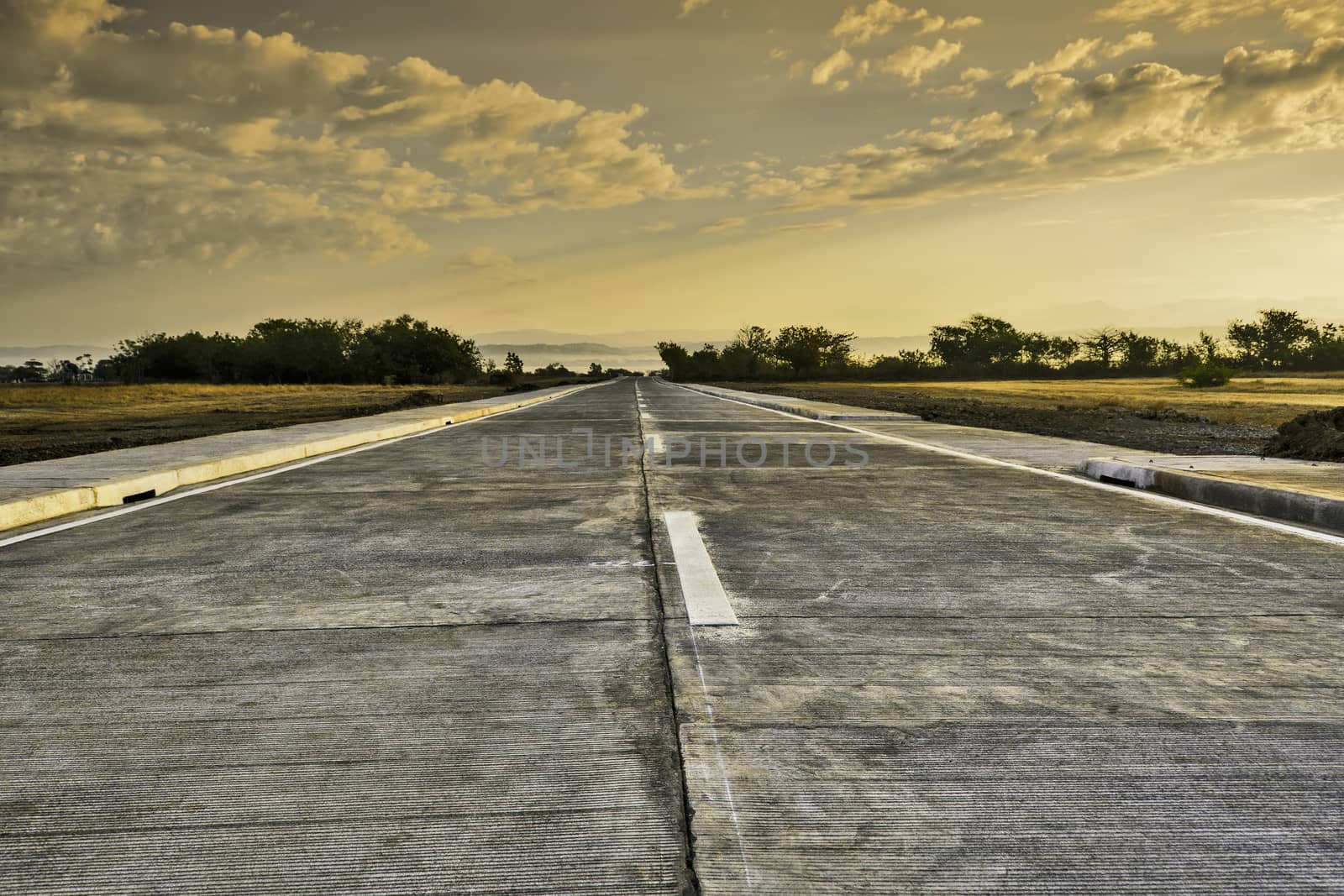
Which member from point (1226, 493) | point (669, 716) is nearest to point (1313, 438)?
point (1226, 493)

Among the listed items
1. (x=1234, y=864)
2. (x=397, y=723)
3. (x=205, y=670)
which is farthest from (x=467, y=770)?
(x=1234, y=864)

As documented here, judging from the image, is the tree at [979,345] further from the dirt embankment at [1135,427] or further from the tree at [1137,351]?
the dirt embankment at [1135,427]

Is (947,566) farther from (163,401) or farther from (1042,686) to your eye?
(163,401)

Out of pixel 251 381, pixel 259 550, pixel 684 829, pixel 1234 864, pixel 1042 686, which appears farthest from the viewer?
pixel 251 381

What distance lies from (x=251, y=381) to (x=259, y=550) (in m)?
141

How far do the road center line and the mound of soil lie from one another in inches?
401

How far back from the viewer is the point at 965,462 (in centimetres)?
1191

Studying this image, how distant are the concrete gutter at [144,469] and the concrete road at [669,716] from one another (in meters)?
1.64

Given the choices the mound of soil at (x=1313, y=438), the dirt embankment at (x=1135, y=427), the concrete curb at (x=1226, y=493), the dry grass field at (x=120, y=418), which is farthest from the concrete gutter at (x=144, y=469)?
the mound of soil at (x=1313, y=438)

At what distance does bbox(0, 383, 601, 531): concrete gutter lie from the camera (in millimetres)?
7953

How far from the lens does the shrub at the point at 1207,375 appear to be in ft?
204

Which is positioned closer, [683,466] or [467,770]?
[467,770]

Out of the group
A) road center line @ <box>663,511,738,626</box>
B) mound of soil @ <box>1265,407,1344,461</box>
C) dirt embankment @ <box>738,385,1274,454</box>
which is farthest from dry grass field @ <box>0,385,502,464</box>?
mound of soil @ <box>1265,407,1344,461</box>

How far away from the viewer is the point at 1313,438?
1357 cm
